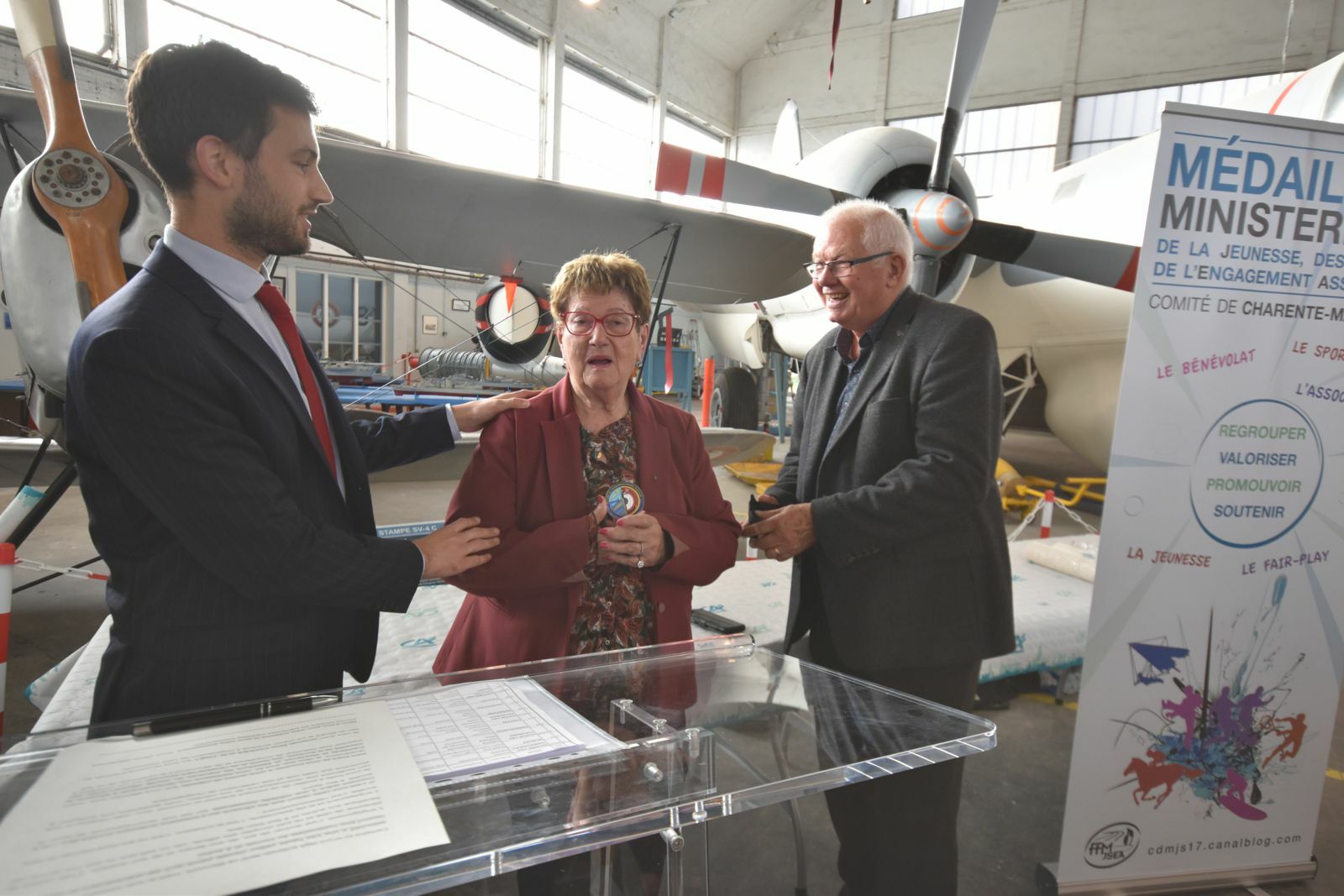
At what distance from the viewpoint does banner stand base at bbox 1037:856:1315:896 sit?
→ 2.02 metres

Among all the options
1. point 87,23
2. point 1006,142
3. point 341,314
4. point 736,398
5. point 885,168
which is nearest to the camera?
point 885,168

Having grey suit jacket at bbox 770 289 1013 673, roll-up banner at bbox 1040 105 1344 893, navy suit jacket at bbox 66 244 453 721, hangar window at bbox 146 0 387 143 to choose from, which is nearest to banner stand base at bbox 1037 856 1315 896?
roll-up banner at bbox 1040 105 1344 893

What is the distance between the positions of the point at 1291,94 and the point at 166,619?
247 inches

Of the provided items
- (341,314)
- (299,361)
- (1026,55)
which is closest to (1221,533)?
(299,361)

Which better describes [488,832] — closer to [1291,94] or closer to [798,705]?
[798,705]

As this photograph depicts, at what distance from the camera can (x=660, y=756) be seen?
2.74 ft

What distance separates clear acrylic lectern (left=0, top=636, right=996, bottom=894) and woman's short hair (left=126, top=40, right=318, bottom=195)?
2.53ft

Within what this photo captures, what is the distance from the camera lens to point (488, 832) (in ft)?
2.21

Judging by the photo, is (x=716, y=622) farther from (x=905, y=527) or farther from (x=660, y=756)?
(x=660, y=756)

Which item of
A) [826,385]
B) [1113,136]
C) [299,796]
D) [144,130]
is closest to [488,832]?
[299,796]

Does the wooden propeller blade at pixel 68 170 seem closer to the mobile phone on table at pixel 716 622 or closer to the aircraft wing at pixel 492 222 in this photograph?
the aircraft wing at pixel 492 222

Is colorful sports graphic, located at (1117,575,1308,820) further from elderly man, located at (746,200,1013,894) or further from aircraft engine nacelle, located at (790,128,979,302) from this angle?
aircraft engine nacelle, located at (790,128,979,302)

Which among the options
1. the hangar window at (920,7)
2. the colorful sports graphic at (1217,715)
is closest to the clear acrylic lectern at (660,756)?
the colorful sports graphic at (1217,715)

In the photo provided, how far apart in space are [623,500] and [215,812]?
35.7 inches
